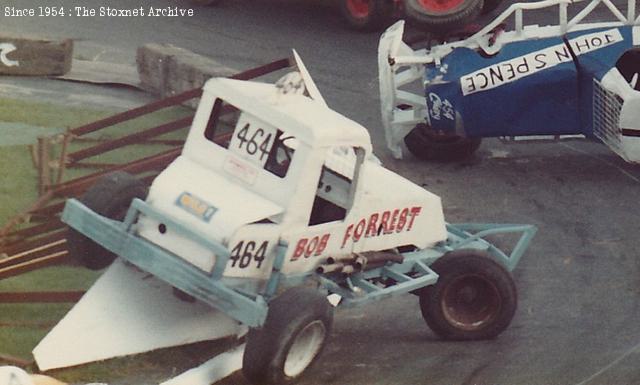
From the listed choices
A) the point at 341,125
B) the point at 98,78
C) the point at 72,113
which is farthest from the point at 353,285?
the point at 98,78

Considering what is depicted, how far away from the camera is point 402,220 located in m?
10.1

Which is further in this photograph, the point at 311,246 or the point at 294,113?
the point at 294,113

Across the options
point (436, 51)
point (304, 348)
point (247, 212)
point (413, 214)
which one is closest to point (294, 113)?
point (247, 212)

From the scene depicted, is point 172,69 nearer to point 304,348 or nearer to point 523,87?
point 523,87

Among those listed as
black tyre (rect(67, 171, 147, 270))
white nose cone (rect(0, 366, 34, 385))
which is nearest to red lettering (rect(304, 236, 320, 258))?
black tyre (rect(67, 171, 147, 270))

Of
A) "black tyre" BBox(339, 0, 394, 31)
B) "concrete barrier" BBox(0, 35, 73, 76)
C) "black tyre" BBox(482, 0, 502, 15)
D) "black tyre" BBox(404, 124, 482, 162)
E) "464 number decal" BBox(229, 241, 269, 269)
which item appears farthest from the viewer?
"black tyre" BBox(482, 0, 502, 15)

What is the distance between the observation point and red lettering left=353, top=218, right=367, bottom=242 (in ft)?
32.0

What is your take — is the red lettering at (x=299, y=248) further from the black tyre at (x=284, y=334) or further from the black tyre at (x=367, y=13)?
the black tyre at (x=367, y=13)

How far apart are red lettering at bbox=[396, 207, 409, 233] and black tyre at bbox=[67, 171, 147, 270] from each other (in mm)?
1814

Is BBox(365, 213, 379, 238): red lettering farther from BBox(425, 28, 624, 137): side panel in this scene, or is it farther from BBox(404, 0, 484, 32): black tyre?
BBox(404, 0, 484, 32): black tyre

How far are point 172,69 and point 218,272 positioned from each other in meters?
7.18

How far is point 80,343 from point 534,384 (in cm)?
305

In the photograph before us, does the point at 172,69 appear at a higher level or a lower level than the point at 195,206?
lower

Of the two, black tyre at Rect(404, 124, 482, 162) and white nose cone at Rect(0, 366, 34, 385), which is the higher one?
white nose cone at Rect(0, 366, 34, 385)
